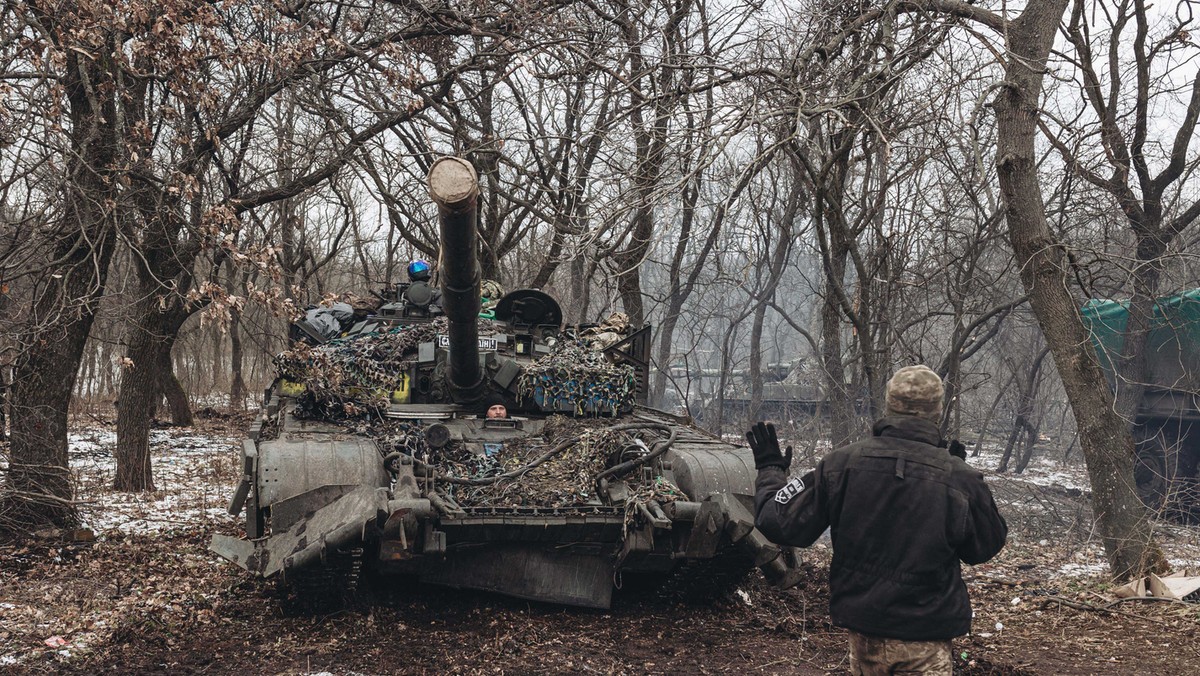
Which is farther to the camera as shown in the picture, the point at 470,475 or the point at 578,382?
the point at 578,382

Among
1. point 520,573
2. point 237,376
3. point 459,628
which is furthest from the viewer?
point 237,376

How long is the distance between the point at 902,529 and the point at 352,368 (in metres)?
5.46

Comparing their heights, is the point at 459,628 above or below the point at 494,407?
below

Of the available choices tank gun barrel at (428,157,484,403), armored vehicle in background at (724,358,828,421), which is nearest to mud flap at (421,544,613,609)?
tank gun barrel at (428,157,484,403)

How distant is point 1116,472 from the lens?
8562mm

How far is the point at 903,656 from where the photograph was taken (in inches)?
149

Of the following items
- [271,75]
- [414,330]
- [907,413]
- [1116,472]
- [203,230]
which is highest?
[271,75]

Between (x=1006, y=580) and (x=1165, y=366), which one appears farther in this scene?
(x=1165, y=366)

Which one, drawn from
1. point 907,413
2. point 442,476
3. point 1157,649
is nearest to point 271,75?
point 442,476

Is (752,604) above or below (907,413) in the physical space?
below

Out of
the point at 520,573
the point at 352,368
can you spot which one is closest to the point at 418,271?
the point at 352,368

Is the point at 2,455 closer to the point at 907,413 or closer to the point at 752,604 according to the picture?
the point at 752,604

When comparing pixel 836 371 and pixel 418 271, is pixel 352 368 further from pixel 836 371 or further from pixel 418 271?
pixel 836 371

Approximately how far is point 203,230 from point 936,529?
547cm
